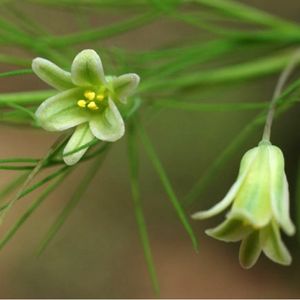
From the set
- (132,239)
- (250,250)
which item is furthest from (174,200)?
(132,239)

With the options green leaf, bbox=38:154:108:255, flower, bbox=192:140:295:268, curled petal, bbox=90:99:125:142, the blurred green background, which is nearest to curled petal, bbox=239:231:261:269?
flower, bbox=192:140:295:268

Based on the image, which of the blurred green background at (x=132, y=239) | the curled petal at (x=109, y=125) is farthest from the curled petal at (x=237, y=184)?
the blurred green background at (x=132, y=239)

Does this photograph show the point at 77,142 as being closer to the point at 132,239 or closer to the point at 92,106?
the point at 92,106

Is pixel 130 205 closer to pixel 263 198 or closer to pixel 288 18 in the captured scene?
pixel 288 18

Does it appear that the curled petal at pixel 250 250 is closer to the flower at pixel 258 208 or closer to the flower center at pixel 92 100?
the flower at pixel 258 208

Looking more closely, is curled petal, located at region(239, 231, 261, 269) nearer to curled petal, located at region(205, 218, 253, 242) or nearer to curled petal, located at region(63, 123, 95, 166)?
curled petal, located at region(205, 218, 253, 242)
